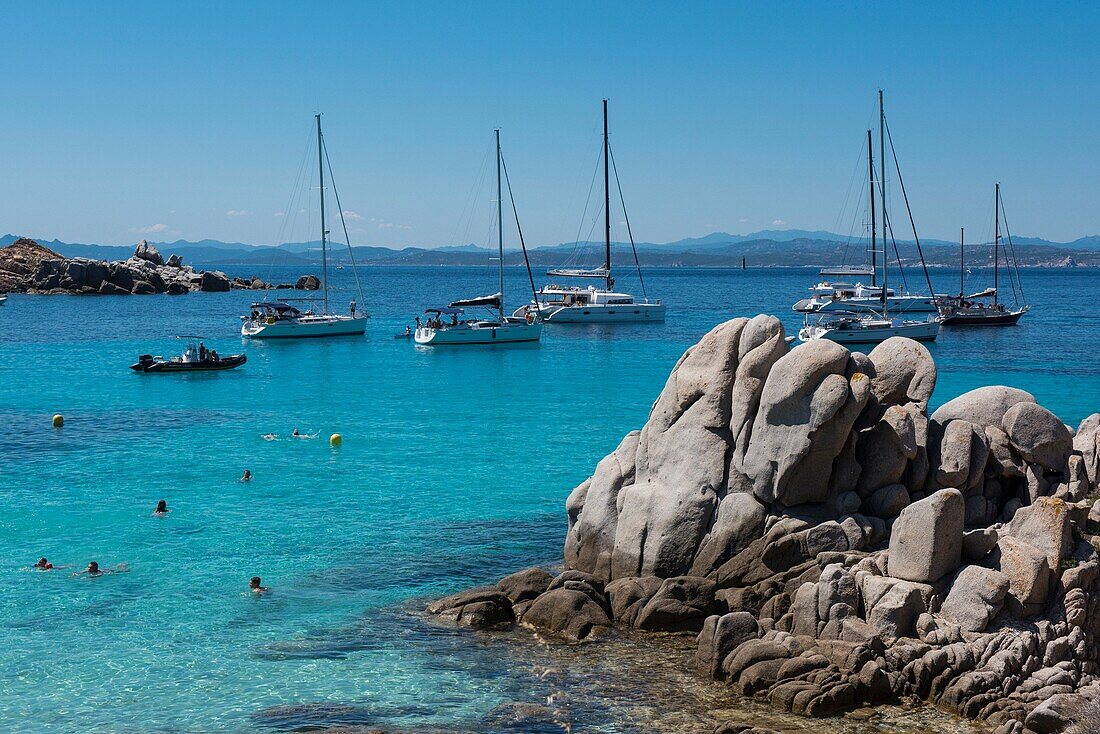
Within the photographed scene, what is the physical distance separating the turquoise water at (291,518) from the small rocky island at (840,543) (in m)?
3.13

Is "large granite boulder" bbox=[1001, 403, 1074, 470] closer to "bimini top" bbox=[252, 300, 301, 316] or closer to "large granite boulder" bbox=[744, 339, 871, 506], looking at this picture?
"large granite boulder" bbox=[744, 339, 871, 506]

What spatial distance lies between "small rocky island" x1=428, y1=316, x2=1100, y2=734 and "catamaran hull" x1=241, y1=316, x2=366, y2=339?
68819 millimetres

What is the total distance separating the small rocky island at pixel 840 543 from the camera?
65.1ft

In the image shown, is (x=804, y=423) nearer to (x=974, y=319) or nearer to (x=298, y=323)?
(x=298, y=323)

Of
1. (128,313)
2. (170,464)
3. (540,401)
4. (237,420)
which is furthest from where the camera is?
(128,313)

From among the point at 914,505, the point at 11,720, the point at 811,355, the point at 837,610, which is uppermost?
the point at 811,355

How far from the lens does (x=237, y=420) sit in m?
53.6

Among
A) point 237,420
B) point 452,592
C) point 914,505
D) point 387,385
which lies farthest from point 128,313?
point 914,505

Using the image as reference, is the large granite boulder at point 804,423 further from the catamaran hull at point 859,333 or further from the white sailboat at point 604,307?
the white sailboat at point 604,307

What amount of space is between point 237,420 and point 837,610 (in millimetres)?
38696

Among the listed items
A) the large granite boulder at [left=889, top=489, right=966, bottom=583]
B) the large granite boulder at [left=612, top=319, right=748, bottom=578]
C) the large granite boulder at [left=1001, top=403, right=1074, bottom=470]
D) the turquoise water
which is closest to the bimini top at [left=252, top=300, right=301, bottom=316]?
the turquoise water

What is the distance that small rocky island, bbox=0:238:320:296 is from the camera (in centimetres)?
16650

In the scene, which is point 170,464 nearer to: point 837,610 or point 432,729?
point 432,729

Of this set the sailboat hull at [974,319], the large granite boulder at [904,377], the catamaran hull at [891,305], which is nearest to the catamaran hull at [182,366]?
the catamaran hull at [891,305]
